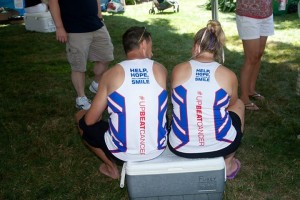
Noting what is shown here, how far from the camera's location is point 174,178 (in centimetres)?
226

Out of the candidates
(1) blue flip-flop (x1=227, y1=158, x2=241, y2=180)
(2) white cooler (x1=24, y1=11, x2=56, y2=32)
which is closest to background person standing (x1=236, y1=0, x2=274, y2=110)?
(1) blue flip-flop (x1=227, y1=158, x2=241, y2=180)

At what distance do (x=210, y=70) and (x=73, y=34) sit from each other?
6.46ft

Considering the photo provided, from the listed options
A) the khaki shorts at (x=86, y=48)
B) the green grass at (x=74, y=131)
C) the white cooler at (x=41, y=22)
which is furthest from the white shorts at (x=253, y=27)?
the white cooler at (x=41, y=22)

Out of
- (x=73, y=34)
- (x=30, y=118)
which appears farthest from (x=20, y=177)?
(x=73, y=34)

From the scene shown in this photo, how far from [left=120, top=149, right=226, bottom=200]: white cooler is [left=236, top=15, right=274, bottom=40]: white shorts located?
176 centimetres

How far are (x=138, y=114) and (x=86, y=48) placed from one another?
1847 millimetres

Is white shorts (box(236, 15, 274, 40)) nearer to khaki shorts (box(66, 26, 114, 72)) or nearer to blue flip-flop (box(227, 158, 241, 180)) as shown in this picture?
blue flip-flop (box(227, 158, 241, 180))

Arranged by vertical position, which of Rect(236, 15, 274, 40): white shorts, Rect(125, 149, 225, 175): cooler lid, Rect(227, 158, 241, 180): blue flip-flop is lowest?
Rect(227, 158, 241, 180): blue flip-flop

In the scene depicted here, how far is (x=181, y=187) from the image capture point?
2.30 metres

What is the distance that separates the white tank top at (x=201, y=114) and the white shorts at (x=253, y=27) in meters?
1.47

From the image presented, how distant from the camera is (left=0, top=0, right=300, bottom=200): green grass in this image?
9.20 ft

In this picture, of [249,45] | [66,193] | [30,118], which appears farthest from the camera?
[30,118]

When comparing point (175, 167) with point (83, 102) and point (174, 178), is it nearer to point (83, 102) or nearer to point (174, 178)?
point (174, 178)

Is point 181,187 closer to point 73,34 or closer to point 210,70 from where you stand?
point 210,70
